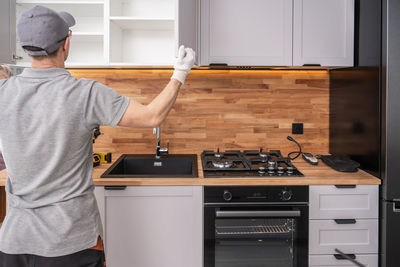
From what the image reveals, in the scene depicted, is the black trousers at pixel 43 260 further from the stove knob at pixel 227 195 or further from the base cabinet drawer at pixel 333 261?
the base cabinet drawer at pixel 333 261

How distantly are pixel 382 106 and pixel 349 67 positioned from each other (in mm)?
473

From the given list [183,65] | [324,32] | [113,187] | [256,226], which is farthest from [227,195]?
[324,32]

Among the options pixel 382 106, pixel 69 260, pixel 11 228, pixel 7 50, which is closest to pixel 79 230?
pixel 69 260

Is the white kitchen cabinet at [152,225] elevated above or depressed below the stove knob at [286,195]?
below

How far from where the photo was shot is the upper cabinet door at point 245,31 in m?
2.23

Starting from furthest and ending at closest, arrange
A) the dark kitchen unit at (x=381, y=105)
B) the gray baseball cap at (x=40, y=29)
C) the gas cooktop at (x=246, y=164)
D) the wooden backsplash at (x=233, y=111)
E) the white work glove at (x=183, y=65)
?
the wooden backsplash at (x=233, y=111), the gas cooktop at (x=246, y=164), the dark kitchen unit at (x=381, y=105), the white work glove at (x=183, y=65), the gray baseball cap at (x=40, y=29)

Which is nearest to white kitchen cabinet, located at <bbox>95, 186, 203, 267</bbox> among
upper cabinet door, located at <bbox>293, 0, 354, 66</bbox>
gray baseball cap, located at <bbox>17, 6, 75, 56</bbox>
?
gray baseball cap, located at <bbox>17, 6, 75, 56</bbox>

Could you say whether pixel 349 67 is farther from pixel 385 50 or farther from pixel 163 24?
pixel 163 24

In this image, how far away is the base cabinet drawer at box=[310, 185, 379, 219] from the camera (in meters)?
1.95

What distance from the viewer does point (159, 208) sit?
6.35ft

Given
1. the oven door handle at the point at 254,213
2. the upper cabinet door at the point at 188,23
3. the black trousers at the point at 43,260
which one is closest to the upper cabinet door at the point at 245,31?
the upper cabinet door at the point at 188,23

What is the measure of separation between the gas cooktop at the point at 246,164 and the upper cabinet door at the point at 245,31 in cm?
64

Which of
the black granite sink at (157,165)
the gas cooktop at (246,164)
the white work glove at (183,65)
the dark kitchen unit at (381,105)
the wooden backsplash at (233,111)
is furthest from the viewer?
the wooden backsplash at (233,111)

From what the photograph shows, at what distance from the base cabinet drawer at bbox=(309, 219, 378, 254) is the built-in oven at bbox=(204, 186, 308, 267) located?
7 centimetres
